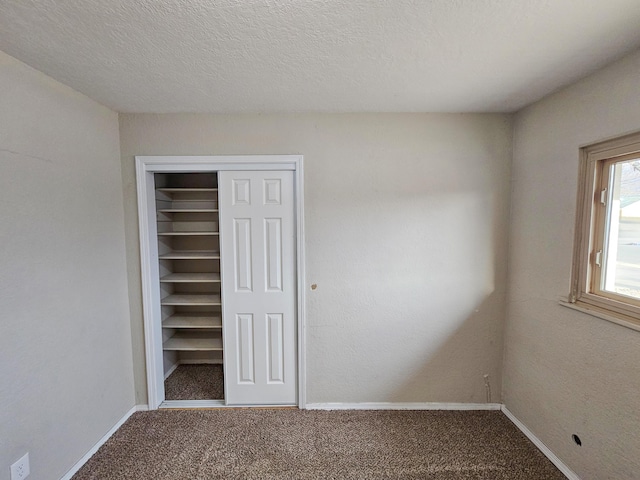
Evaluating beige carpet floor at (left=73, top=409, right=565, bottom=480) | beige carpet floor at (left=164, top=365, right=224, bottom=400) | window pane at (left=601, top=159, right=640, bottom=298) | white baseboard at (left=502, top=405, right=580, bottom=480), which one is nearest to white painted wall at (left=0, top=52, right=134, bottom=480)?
beige carpet floor at (left=73, top=409, right=565, bottom=480)

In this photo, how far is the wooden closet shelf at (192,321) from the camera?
102 inches

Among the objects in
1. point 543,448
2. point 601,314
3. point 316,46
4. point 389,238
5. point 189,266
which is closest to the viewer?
point 316,46

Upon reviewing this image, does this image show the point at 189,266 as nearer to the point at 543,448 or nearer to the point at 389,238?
the point at 389,238

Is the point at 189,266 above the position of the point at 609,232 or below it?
below

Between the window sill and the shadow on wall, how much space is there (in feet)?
1.87

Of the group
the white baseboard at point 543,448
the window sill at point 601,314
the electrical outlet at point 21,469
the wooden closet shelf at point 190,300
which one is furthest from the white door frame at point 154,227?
the window sill at point 601,314

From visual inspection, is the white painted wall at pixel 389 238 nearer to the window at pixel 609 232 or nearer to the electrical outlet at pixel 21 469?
the window at pixel 609 232

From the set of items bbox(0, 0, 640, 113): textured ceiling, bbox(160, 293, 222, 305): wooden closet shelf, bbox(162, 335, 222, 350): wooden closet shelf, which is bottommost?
bbox(162, 335, 222, 350): wooden closet shelf

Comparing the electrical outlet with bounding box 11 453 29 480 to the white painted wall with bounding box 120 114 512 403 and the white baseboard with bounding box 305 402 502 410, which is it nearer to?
the white painted wall with bounding box 120 114 512 403

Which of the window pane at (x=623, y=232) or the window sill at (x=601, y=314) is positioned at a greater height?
the window pane at (x=623, y=232)

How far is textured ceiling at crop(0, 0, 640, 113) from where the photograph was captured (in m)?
1.07

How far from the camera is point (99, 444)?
6.23 feet

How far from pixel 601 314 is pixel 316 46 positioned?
6.63 feet

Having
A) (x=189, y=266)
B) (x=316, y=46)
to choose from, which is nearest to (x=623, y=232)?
(x=316, y=46)
